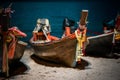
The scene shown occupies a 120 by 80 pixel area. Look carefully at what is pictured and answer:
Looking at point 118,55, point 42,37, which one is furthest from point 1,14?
Answer: point 118,55

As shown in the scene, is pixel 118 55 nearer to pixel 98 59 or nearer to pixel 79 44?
pixel 98 59

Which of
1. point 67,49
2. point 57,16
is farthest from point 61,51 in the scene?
point 57,16

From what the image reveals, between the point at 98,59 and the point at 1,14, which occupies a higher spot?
the point at 1,14

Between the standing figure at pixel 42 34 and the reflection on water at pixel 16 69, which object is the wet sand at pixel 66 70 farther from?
the standing figure at pixel 42 34

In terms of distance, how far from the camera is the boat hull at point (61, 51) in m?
9.95

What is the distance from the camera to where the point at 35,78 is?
9.11 m

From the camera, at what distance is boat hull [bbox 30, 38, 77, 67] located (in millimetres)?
9953

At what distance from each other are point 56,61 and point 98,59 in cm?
179

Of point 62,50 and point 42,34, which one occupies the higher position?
point 42,34

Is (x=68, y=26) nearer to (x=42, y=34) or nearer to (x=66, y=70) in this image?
(x=42, y=34)

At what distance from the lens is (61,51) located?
10.2m

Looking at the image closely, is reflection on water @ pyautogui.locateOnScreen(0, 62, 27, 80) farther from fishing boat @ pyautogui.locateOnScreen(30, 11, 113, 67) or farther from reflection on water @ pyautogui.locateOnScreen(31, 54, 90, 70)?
fishing boat @ pyautogui.locateOnScreen(30, 11, 113, 67)

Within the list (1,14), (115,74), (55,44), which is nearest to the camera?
(1,14)

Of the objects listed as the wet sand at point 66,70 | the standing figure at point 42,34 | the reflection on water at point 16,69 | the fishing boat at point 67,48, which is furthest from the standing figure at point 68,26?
the reflection on water at point 16,69
